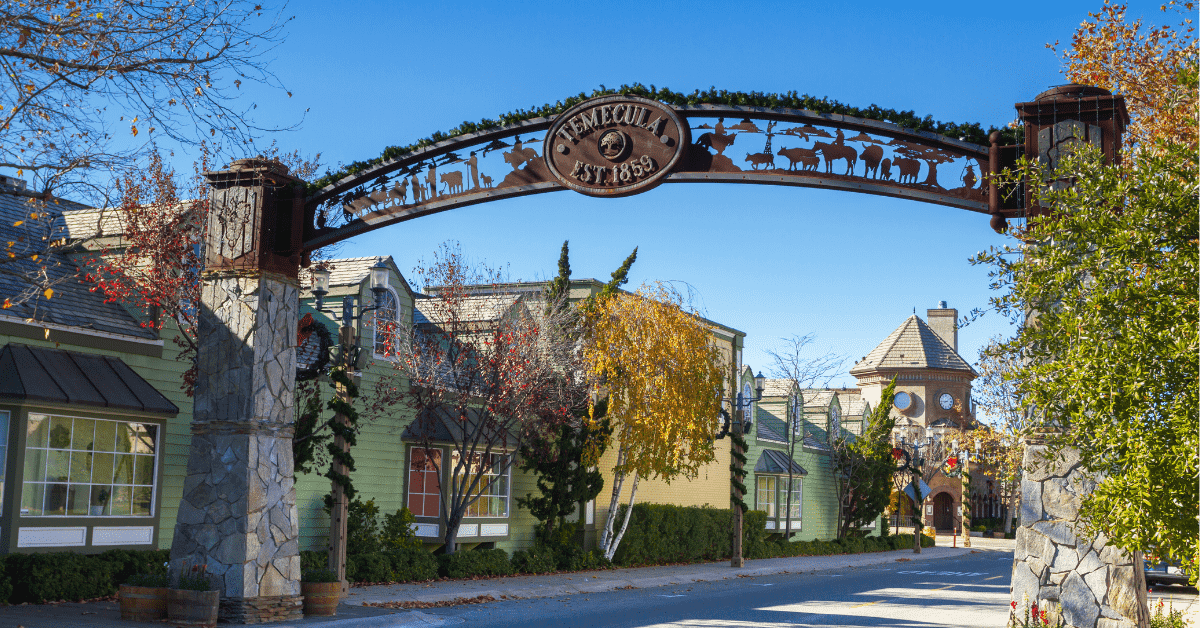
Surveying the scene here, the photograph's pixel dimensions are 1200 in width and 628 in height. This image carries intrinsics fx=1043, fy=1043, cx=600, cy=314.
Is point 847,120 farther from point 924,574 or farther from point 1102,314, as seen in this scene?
point 924,574

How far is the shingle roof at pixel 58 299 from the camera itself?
15619 mm

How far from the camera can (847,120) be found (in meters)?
10.7

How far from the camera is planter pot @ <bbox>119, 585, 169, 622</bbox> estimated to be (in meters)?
12.1

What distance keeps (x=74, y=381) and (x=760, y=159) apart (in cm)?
1092

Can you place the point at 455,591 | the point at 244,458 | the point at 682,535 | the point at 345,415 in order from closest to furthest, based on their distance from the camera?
1. the point at 244,458
2. the point at 345,415
3. the point at 455,591
4. the point at 682,535

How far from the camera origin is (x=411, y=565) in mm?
19938

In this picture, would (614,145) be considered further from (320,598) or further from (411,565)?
(411,565)

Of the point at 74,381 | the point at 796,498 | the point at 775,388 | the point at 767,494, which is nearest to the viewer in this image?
the point at 74,381

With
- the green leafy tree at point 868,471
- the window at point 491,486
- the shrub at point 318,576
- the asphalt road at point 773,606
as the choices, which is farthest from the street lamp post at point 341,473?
the green leafy tree at point 868,471

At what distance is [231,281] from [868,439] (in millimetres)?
31677

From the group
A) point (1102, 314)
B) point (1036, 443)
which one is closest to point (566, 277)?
point (1036, 443)

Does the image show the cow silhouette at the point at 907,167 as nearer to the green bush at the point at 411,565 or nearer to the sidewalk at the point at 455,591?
the sidewalk at the point at 455,591

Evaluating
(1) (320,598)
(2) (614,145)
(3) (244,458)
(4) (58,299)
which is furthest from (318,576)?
(2) (614,145)

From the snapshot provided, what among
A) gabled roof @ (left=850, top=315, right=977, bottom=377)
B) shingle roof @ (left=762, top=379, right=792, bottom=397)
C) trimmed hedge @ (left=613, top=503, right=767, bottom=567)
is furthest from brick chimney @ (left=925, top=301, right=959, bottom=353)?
trimmed hedge @ (left=613, top=503, right=767, bottom=567)
